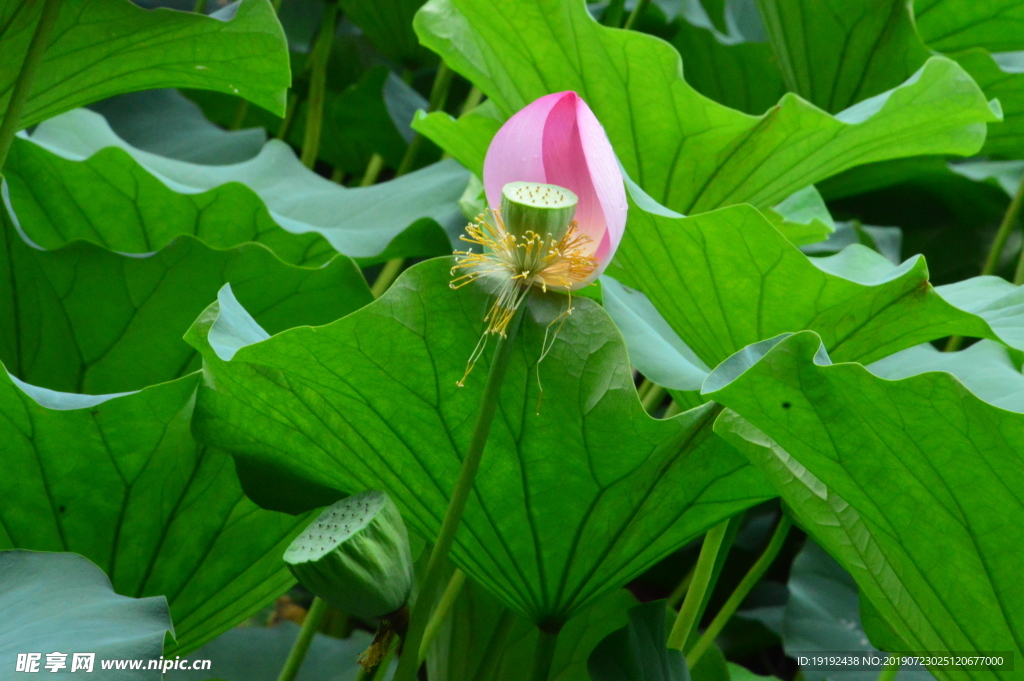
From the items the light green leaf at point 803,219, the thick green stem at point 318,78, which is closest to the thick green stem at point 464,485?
the light green leaf at point 803,219

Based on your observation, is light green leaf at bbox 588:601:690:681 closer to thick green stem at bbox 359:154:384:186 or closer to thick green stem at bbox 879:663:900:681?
thick green stem at bbox 879:663:900:681

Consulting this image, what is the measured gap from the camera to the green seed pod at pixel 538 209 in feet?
1.39

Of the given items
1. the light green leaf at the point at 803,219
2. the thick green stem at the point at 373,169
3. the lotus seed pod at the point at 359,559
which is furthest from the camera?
the thick green stem at the point at 373,169

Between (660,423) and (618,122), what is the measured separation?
0.40 metres

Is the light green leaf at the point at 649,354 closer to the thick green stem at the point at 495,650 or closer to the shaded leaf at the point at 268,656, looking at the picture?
the thick green stem at the point at 495,650

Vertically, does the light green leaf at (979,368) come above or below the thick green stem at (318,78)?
below

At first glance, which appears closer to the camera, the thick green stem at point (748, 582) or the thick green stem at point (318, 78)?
the thick green stem at point (748, 582)

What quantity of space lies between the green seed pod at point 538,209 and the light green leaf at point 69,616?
0.27 metres

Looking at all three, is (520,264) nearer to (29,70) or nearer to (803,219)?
(29,70)

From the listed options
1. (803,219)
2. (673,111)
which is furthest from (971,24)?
(673,111)

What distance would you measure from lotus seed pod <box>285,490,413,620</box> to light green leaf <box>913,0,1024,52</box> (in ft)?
3.08

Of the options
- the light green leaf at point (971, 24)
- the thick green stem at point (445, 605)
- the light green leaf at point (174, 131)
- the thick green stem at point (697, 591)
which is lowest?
the thick green stem at point (697, 591)

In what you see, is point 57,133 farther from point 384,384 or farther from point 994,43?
point 994,43

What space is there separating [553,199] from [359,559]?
0.20 metres
